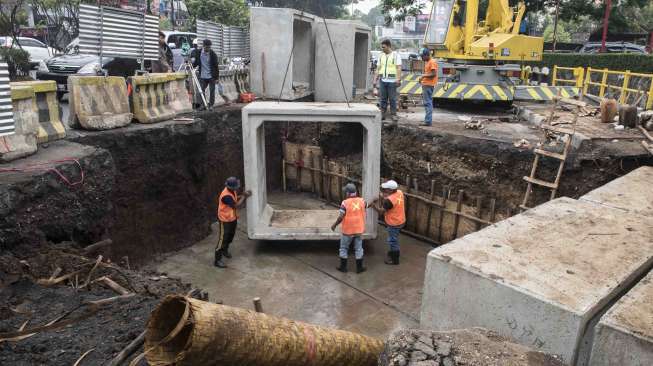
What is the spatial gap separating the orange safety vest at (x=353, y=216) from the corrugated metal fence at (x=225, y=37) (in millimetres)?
7261

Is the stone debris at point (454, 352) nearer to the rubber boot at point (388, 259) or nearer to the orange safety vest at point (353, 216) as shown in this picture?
the orange safety vest at point (353, 216)

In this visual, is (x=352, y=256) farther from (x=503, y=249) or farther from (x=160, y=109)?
(x=503, y=249)

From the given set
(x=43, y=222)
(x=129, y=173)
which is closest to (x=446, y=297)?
(x=43, y=222)

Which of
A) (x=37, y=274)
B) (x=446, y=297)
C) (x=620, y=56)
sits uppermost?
(x=620, y=56)

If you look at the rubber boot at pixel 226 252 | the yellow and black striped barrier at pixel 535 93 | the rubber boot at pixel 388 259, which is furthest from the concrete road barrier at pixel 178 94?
the yellow and black striped barrier at pixel 535 93

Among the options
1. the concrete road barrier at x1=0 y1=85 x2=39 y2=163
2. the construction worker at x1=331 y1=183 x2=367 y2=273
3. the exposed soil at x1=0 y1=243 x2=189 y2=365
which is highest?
the concrete road barrier at x1=0 y1=85 x2=39 y2=163

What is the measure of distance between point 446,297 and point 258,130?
6.04 metres

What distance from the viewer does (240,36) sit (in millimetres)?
15086

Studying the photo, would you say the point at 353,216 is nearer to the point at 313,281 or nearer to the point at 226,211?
the point at 313,281

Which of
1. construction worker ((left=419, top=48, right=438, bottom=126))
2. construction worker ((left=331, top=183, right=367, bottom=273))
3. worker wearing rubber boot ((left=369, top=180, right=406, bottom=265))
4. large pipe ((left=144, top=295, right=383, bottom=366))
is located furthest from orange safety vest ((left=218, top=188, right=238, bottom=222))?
large pipe ((left=144, top=295, right=383, bottom=366))

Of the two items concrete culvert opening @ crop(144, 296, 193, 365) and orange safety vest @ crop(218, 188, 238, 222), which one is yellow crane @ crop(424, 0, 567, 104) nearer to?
orange safety vest @ crop(218, 188, 238, 222)

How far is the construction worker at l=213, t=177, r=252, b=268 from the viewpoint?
25.6 feet

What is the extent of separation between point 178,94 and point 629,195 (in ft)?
26.4

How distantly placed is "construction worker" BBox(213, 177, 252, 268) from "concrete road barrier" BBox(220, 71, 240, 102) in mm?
4086
